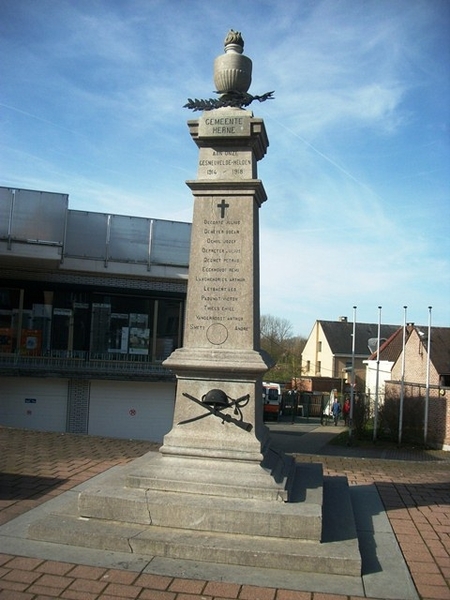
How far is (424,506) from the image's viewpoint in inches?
275

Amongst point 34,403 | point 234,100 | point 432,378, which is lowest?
point 34,403

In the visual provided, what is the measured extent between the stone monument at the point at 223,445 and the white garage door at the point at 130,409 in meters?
14.3

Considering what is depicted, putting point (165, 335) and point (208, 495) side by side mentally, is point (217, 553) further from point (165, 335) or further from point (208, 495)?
point (165, 335)

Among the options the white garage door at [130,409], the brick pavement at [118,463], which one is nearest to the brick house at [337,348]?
the white garage door at [130,409]

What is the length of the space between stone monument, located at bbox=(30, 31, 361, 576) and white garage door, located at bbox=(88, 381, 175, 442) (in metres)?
14.3

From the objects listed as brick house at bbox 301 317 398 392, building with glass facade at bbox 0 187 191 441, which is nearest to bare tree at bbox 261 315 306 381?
brick house at bbox 301 317 398 392

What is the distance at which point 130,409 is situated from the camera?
20.8m

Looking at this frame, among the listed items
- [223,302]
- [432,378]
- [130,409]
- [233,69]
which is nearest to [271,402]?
[432,378]

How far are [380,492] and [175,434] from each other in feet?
10.8

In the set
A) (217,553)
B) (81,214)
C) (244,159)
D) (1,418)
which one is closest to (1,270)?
(81,214)

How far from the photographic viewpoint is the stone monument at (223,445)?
488cm

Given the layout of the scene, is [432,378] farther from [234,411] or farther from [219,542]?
[219,542]

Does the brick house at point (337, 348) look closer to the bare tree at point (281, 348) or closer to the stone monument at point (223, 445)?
the bare tree at point (281, 348)

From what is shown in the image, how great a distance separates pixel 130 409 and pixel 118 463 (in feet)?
39.9
